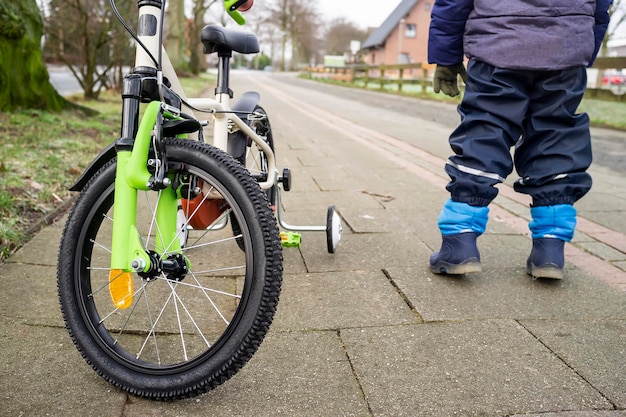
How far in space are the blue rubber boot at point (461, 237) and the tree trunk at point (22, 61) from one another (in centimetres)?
528

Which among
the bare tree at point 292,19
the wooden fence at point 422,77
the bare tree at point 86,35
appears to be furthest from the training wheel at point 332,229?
the bare tree at point 292,19

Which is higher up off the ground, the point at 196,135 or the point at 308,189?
the point at 196,135

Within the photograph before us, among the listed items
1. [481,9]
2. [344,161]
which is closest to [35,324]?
[481,9]

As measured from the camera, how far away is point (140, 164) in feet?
5.14

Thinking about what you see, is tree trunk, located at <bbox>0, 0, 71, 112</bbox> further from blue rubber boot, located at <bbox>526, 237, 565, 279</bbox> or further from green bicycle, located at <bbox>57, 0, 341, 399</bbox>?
blue rubber boot, located at <bbox>526, 237, 565, 279</bbox>

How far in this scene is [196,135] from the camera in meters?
2.09

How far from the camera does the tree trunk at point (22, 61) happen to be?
609 cm

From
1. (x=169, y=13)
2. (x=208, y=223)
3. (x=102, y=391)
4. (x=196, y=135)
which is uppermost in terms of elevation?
(x=169, y=13)

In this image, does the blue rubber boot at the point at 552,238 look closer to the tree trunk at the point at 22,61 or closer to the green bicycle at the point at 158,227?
the green bicycle at the point at 158,227

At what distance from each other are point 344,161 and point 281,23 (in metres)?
60.4

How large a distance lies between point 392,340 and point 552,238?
3.26ft

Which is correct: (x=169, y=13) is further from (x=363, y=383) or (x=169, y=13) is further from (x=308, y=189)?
(x=363, y=383)

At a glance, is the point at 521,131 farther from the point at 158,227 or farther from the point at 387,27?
the point at 387,27

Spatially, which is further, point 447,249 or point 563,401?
point 447,249
